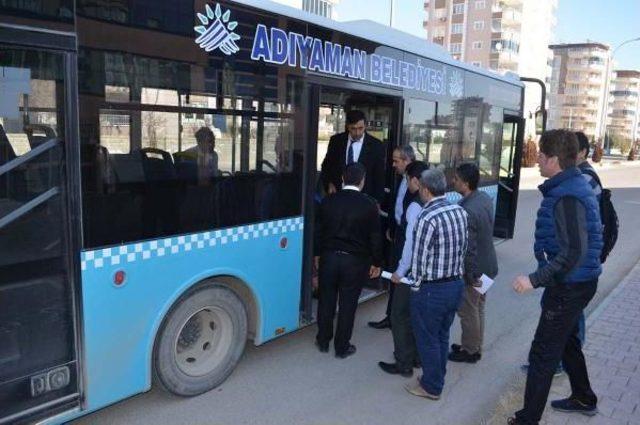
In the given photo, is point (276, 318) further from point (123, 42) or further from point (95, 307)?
point (123, 42)

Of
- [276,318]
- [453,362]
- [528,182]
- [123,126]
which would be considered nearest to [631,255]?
[453,362]

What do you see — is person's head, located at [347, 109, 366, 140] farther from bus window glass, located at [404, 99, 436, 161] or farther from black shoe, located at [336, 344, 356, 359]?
black shoe, located at [336, 344, 356, 359]

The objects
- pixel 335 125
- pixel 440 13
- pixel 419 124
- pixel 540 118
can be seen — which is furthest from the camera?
pixel 440 13

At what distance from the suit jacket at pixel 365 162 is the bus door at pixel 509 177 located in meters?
4.51

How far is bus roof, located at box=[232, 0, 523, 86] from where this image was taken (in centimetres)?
429

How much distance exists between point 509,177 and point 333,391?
264 inches

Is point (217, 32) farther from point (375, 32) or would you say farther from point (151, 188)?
point (375, 32)

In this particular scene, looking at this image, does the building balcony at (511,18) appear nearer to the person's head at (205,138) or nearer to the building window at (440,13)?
the building window at (440,13)

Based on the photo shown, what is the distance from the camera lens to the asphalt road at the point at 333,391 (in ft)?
13.1

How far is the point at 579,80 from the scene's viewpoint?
109750 millimetres

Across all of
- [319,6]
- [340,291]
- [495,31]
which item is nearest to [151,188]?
[340,291]

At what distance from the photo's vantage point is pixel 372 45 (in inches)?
214

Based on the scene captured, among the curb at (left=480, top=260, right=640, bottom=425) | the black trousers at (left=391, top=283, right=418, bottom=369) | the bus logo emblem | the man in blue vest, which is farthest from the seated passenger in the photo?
the curb at (left=480, top=260, right=640, bottom=425)

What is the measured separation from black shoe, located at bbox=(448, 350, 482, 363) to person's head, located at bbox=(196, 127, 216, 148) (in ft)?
9.77
